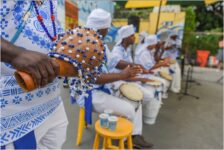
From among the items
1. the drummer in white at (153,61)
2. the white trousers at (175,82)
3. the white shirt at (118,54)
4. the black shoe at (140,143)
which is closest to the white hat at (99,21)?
the white shirt at (118,54)

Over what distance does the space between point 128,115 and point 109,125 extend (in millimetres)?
326

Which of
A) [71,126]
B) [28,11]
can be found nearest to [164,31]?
[71,126]

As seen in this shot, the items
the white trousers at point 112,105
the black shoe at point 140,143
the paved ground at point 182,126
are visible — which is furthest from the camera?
the paved ground at point 182,126

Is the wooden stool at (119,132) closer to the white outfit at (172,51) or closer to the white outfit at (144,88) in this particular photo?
the white outfit at (144,88)

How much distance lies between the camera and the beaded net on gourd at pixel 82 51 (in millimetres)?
761

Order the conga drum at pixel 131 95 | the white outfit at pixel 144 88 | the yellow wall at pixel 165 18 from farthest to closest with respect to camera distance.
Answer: the yellow wall at pixel 165 18 → the white outfit at pixel 144 88 → the conga drum at pixel 131 95

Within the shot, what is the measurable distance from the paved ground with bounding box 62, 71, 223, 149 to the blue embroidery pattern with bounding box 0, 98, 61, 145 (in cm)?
172

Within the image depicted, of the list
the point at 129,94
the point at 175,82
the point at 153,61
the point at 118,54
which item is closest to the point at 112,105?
the point at 129,94

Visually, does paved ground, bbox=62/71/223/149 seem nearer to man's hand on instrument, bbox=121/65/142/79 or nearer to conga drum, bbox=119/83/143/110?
conga drum, bbox=119/83/143/110

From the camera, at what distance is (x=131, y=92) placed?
8.45 feet

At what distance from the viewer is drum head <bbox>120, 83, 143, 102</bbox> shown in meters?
2.47

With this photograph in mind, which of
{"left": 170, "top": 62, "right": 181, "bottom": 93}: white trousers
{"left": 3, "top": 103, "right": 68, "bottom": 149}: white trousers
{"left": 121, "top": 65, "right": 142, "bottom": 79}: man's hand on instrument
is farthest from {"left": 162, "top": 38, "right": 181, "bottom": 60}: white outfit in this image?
{"left": 3, "top": 103, "right": 68, "bottom": 149}: white trousers

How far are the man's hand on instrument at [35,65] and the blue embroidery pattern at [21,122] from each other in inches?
15.3

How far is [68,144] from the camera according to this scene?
2.66m
